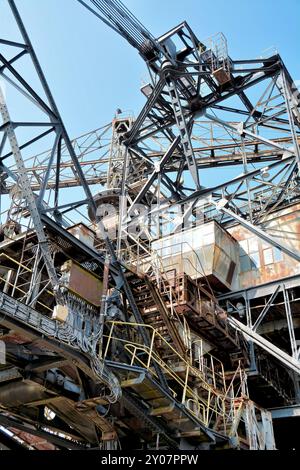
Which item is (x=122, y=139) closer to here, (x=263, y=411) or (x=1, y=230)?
(x=1, y=230)

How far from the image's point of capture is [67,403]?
12.8 meters

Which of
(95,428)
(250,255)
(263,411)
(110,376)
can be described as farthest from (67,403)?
(250,255)

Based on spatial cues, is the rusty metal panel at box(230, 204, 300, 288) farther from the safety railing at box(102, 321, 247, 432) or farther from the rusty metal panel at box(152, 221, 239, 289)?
the safety railing at box(102, 321, 247, 432)

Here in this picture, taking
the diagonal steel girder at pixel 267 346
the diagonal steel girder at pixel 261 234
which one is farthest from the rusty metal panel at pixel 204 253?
the diagonal steel girder at pixel 267 346

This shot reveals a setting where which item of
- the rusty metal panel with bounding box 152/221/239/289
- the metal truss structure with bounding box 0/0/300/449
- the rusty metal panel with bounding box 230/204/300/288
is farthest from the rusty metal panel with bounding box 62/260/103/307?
the rusty metal panel with bounding box 230/204/300/288

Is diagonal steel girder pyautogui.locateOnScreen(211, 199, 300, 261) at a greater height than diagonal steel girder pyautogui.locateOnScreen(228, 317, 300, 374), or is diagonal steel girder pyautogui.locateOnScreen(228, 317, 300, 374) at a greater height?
diagonal steel girder pyautogui.locateOnScreen(211, 199, 300, 261)

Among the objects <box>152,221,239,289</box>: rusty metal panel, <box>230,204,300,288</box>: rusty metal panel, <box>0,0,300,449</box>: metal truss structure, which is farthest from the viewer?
<box>230,204,300,288</box>: rusty metal panel

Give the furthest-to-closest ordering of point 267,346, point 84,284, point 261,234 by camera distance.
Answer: point 261,234
point 267,346
point 84,284

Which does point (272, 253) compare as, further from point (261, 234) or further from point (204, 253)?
point (204, 253)

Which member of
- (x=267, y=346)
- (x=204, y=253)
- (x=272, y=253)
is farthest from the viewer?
(x=272, y=253)

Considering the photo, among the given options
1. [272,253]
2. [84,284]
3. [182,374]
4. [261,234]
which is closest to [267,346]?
[261,234]

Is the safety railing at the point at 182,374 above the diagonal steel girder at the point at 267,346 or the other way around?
the other way around

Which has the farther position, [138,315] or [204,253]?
[204,253]

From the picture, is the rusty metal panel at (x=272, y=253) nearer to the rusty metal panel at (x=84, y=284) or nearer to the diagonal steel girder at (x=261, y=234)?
the diagonal steel girder at (x=261, y=234)
